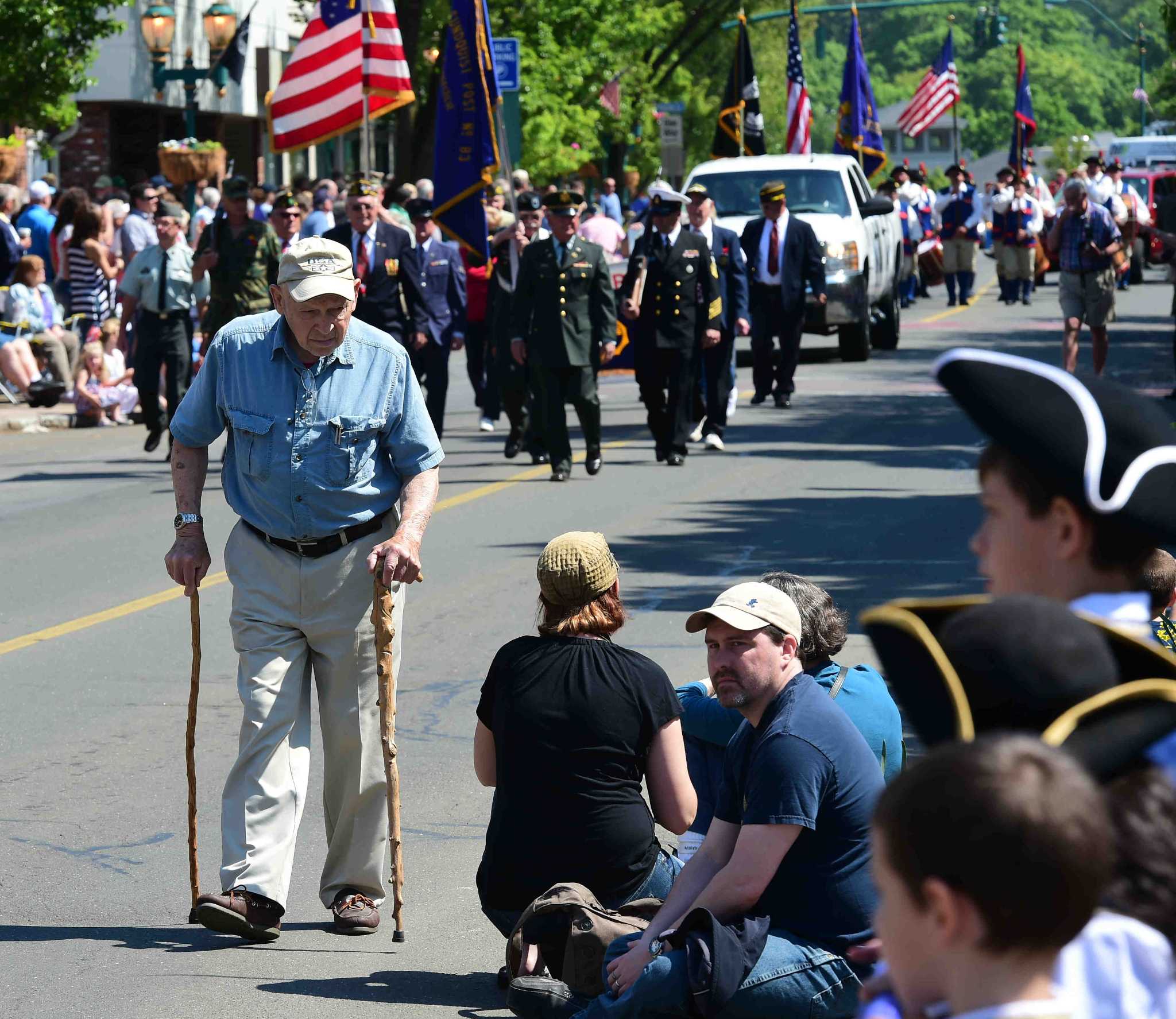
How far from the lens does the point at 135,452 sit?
17.4m

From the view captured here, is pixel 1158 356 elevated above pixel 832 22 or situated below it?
below

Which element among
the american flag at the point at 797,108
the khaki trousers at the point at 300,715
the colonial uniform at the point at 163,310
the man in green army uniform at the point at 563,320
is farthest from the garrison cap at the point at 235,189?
the american flag at the point at 797,108

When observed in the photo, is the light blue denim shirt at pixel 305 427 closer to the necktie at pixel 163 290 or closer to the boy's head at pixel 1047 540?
the boy's head at pixel 1047 540

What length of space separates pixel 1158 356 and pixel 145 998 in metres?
21.8

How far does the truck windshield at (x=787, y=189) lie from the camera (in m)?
23.4

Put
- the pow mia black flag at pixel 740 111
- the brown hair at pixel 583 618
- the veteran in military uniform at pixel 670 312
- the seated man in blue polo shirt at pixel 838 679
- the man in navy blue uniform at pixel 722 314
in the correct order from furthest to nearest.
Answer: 1. the pow mia black flag at pixel 740 111
2. the man in navy blue uniform at pixel 722 314
3. the veteran in military uniform at pixel 670 312
4. the brown hair at pixel 583 618
5. the seated man in blue polo shirt at pixel 838 679

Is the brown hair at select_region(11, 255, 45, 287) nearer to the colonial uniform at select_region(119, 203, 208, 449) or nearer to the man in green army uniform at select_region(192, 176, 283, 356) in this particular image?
the colonial uniform at select_region(119, 203, 208, 449)

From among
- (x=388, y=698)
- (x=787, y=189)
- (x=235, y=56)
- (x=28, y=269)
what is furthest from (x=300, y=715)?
(x=235, y=56)

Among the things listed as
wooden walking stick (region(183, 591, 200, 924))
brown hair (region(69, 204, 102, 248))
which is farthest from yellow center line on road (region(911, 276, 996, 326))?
wooden walking stick (region(183, 591, 200, 924))

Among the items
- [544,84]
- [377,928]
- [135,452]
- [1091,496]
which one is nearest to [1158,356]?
[135,452]

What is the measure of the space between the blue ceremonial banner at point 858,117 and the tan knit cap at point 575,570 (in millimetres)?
32873

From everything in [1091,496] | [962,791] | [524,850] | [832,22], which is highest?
[832,22]

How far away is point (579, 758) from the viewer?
5316mm

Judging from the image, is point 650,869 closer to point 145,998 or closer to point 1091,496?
point 145,998
